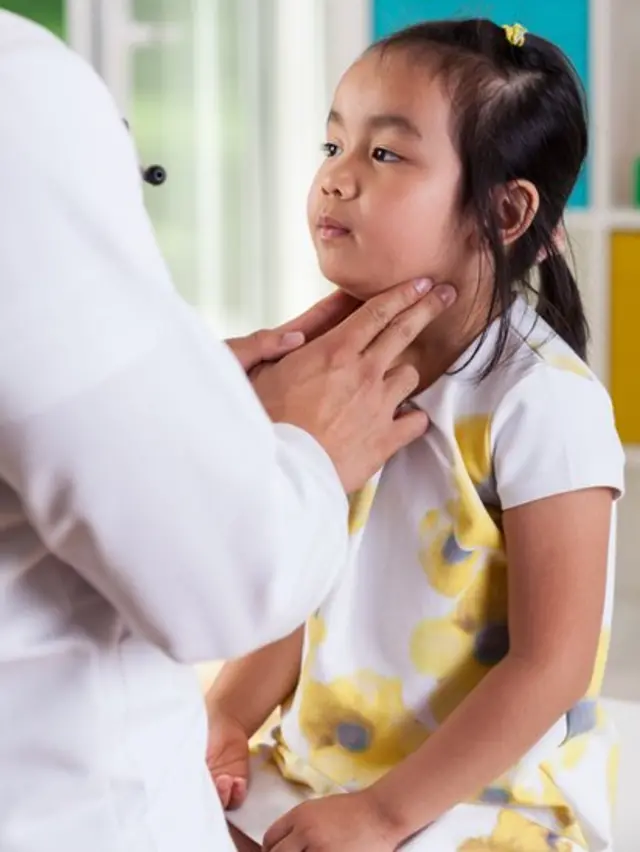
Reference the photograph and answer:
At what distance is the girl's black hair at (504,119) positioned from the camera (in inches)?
43.8

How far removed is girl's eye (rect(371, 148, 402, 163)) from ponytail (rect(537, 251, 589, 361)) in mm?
199

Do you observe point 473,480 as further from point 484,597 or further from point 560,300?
point 560,300

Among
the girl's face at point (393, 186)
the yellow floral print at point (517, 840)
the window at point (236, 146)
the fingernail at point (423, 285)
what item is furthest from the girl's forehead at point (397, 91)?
the window at point (236, 146)

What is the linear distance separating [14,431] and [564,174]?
70cm

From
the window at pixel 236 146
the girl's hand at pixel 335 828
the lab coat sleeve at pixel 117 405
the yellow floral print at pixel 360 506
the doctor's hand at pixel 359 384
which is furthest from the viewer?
the window at pixel 236 146

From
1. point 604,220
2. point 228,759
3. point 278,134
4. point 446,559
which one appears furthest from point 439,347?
point 278,134

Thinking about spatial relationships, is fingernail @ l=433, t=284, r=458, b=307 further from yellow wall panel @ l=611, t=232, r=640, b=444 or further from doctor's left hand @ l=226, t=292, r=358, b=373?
yellow wall panel @ l=611, t=232, r=640, b=444

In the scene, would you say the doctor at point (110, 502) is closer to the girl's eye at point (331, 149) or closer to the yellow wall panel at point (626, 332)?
the girl's eye at point (331, 149)

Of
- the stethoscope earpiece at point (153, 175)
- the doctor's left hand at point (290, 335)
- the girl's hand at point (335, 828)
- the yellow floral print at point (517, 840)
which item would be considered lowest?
the yellow floral print at point (517, 840)

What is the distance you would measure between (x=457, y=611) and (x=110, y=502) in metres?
0.53

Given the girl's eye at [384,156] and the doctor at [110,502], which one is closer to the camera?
the doctor at [110,502]

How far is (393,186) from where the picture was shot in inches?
43.7

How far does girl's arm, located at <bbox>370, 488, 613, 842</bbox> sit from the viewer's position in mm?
1051

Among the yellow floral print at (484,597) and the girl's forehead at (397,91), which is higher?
the girl's forehead at (397,91)
